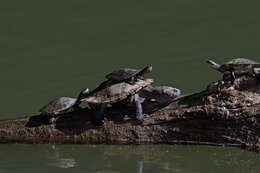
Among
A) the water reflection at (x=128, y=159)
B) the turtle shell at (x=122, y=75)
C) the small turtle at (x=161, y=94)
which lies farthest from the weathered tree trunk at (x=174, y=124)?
the turtle shell at (x=122, y=75)

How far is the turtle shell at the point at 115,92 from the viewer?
26.6 ft

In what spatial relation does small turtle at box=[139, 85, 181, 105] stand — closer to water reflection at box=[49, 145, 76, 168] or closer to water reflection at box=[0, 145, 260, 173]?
water reflection at box=[0, 145, 260, 173]

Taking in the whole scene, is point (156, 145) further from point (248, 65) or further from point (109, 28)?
point (109, 28)

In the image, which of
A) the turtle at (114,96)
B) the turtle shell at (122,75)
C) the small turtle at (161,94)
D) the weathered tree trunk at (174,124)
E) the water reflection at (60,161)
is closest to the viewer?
the water reflection at (60,161)

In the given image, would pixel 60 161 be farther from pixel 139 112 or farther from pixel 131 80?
pixel 131 80

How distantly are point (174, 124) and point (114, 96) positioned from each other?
3.28ft

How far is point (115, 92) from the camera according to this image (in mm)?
8172

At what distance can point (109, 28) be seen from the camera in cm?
1822

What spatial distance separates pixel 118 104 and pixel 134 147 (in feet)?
2.67

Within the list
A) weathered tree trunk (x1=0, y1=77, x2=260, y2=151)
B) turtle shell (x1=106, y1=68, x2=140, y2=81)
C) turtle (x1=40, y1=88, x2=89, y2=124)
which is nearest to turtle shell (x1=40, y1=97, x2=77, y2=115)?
turtle (x1=40, y1=88, x2=89, y2=124)

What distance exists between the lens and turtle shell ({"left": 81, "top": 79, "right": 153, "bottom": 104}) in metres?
8.12

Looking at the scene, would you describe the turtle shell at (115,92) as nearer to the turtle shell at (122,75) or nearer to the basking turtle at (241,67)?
the turtle shell at (122,75)

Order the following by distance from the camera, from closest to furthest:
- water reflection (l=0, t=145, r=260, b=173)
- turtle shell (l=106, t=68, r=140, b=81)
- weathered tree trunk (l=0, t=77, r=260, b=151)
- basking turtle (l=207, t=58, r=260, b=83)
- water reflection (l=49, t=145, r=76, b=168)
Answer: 1. water reflection (l=0, t=145, r=260, b=173)
2. water reflection (l=49, t=145, r=76, b=168)
3. weathered tree trunk (l=0, t=77, r=260, b=151)
4. basking turtle (l=207, t=58, r=260, b=83)
5. turtle shell (l=106, t=68, r=140, b=81)

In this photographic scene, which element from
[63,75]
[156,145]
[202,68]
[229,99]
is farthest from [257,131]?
[63,75]
